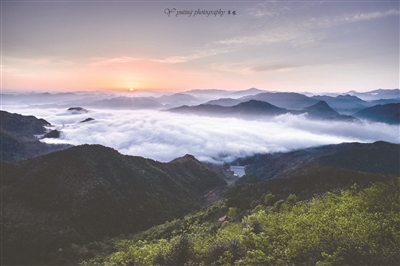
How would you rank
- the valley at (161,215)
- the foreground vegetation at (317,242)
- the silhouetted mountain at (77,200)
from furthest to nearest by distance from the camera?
the silhouetted mountain at (77,200) → the valley at (161,215) → the foreground vegetation at (317,242)

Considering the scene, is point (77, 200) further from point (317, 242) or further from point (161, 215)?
point (317, 242)

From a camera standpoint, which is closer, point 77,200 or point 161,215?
point 77,200

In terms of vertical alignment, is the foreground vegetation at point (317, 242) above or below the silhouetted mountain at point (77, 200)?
above

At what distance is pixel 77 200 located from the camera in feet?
205

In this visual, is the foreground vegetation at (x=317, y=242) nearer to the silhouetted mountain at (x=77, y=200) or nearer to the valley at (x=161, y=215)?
the valley at (x=161, y=215)

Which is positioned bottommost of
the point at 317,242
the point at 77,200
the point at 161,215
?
the point at 161,215

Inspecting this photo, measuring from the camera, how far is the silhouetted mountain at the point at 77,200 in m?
45.2

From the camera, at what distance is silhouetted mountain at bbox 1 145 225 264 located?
45.2 m

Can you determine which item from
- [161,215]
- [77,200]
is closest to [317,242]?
[161,215]

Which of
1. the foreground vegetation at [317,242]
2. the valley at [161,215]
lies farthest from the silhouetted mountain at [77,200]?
the foreground vegetation at [317,242]

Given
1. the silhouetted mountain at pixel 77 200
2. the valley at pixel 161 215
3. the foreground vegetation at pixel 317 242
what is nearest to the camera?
the foreground vegetation at pixel 317 242

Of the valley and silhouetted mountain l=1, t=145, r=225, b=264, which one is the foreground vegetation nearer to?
the valley

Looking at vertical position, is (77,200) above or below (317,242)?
below

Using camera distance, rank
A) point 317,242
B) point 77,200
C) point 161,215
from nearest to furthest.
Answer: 1. point 317,242
2. point 77,200
3. point 161,215
